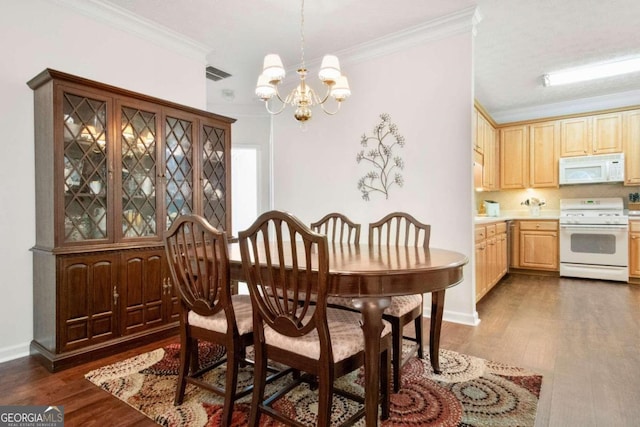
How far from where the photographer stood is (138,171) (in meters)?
2.76

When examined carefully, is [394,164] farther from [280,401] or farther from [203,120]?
[280,401]

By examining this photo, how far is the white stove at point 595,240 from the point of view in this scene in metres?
4.74

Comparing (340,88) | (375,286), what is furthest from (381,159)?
(375,286)

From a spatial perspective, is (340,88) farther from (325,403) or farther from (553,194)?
(553,194)

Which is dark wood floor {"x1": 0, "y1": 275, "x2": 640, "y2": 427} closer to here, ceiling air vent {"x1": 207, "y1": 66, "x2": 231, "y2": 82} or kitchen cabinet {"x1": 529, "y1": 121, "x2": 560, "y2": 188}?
kitchen cabinet {"x1": 529, "y1": 121, "x2": 560, "y2": 188}

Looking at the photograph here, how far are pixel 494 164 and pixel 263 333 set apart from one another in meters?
5.20

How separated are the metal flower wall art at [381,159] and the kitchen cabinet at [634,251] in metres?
3.57

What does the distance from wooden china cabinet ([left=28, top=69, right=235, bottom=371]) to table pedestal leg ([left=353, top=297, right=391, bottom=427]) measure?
1.96 m

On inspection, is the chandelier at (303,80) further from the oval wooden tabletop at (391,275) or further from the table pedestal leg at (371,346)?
the table pedestal leg at (371,346)

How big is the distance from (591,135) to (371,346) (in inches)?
214

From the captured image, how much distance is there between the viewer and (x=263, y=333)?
1599 mm

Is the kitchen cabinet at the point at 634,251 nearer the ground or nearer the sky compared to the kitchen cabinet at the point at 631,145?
nearer the ground

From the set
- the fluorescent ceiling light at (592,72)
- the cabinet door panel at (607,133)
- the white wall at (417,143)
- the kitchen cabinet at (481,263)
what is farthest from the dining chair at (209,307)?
the cabinet door panel at (607,133)

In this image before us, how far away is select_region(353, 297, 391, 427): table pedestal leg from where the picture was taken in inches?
57.4
